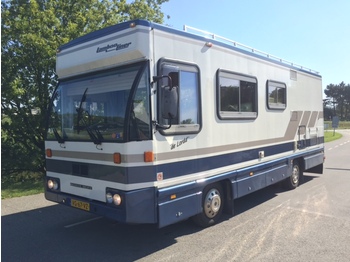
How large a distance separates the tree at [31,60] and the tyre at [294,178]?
813 cm

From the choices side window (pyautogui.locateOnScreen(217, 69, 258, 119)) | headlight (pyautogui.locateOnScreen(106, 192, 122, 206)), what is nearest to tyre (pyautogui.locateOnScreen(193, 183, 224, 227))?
side window (pyautogui.locateOnScreen(217, 69, 258, 119))

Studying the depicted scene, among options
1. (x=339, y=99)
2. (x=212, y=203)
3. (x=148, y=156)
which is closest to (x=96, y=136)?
(x=148, y=156)

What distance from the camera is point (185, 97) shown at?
15.9 feet

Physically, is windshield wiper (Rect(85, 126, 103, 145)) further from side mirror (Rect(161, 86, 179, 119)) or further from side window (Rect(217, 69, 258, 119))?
side window (Rect(217, 69, 258, 119))

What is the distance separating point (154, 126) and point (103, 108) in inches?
34.2

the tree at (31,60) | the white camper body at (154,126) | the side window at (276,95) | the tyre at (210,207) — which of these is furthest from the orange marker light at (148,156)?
the tree at (31,60)

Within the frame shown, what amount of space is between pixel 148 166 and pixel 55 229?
254 cm

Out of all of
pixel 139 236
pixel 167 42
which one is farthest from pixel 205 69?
pixel 139 236

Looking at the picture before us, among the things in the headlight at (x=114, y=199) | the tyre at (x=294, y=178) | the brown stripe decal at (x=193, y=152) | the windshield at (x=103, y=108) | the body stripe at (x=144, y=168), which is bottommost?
the tyre at (x=294, y=178)

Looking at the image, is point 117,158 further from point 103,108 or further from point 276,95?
point 276,95

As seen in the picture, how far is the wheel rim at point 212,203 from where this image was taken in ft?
17.6

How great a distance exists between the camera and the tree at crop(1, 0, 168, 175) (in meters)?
10.6

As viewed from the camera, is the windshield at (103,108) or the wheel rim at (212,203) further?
the wheel rim at (212,203)

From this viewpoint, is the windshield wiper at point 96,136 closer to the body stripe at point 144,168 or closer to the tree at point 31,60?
the body stripe at point 144,168
